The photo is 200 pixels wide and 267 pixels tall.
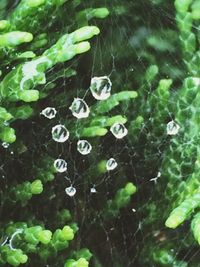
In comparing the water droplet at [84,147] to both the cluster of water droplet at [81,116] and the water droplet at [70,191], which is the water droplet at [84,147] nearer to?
the cluster of water droplet at [81,116]

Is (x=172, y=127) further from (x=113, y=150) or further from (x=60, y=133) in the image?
(x=60, y=133)

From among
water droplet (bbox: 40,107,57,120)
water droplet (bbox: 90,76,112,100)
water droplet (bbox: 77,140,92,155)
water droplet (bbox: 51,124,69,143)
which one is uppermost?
water droplet (bbox: 90,76,112,100)

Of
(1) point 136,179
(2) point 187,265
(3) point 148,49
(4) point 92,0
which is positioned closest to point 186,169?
(1) point 136,179

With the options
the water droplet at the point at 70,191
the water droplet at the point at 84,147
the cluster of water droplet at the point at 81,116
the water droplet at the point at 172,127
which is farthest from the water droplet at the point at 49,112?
the water droplet at the point at 172,127

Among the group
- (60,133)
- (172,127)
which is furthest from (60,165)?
(172,127)

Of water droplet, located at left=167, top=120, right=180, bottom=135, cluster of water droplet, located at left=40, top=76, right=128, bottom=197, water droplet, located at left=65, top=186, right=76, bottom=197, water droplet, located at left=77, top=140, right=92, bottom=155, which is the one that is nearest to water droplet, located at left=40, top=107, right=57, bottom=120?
Result: cluster of water droplet, located at left=40, top=76, right=128, bottom=197

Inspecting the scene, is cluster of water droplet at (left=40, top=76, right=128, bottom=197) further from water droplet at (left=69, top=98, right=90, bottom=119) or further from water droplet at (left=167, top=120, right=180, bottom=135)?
water droplet at (left=167, top=120, right=180, bottom=135)
